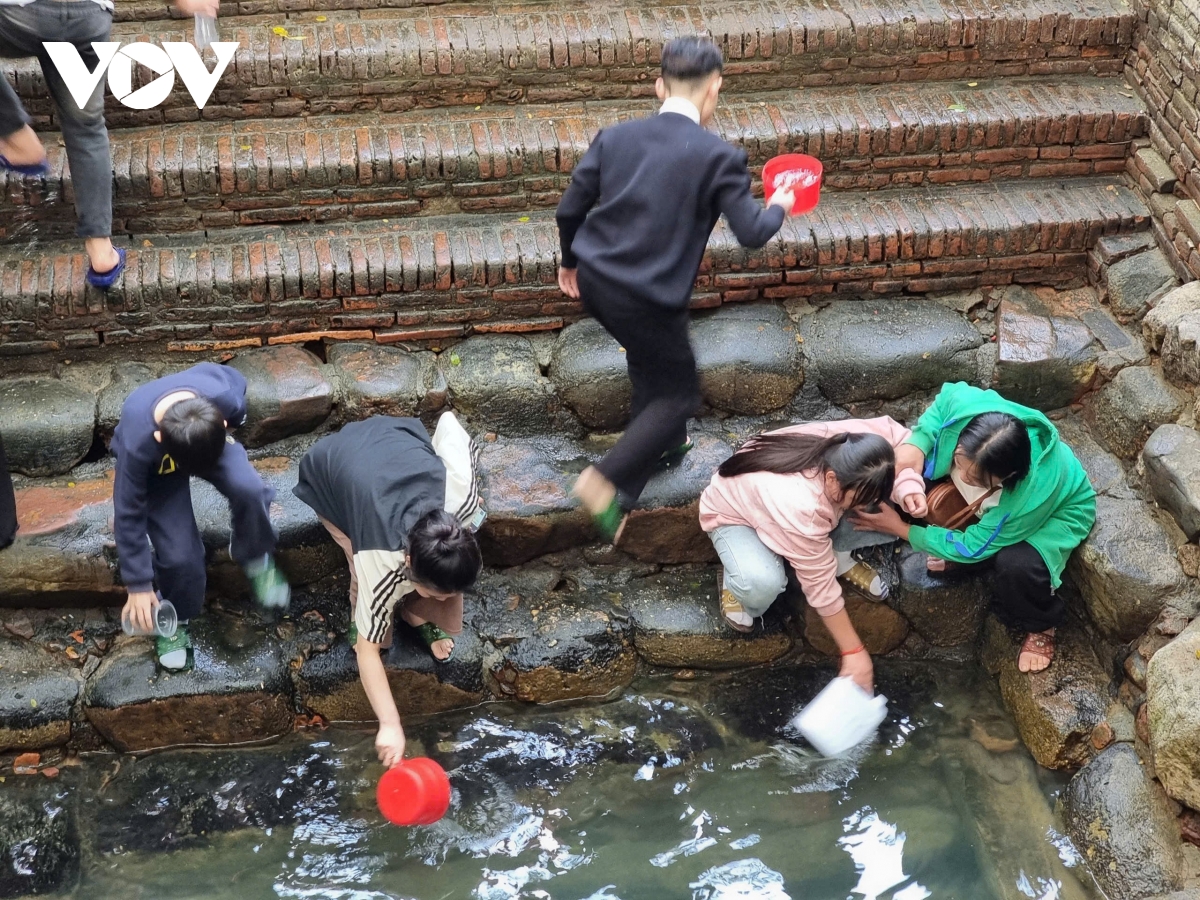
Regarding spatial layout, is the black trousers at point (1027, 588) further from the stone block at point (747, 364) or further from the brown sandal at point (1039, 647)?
the stone block at point (747, 364)

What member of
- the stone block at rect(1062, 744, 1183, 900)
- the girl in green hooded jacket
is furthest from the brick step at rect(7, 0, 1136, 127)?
the stone block at rect(1062, 744, 1183, 900)

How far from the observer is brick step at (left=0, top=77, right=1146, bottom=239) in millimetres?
4422

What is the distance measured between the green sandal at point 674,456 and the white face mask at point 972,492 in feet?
2.86

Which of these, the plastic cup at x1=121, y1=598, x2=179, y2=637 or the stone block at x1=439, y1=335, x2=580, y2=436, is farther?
the stone block at x1=439, y1=335, x2=580, y2=436

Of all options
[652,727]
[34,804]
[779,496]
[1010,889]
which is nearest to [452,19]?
[779,496]

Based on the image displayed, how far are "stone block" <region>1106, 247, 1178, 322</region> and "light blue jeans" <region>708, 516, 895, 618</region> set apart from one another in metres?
1.55

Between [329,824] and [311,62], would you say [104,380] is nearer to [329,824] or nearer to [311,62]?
[311,62]

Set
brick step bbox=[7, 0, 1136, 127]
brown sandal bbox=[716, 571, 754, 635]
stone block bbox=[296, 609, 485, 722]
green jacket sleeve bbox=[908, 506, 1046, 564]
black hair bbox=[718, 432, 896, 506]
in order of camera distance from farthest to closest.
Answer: brick step bbox=[7, 0, 1136, 127] < brown sandal bbox=[716, 571, 754, 635] < stone block bbox=[296, 609, 485, 722] < green jacket sleeve bbox=[908, 506, 1046, 564] < black hair bbox=[718, 432, 896, 506]

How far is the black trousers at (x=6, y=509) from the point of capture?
3840 millimetres

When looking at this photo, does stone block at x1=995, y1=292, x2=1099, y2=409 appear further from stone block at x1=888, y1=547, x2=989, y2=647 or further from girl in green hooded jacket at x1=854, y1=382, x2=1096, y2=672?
stone block at x1=888, y1=547, x2=989, y2=647

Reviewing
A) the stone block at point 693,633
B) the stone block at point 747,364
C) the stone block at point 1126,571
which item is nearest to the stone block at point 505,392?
the stone block at point 747,364

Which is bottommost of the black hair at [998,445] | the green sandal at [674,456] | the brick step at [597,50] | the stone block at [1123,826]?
the stone block at [1123,826]

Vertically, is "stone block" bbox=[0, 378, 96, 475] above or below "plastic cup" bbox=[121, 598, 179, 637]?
above

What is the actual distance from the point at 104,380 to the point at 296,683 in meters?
1.31
